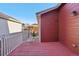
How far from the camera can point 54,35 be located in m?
7.98

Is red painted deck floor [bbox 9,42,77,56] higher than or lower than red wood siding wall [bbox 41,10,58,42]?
lower

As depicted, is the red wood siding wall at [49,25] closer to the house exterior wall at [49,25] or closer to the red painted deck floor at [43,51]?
the house exterior wall at [49,25]

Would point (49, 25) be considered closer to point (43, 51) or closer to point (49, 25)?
point (49, 25)

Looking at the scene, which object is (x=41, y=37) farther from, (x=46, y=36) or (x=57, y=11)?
(x=57, y=11)

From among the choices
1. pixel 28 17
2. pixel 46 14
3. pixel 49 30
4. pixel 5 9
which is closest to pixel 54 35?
pixel 49 30

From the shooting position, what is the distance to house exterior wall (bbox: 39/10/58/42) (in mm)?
7961

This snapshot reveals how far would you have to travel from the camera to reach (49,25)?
8.04m

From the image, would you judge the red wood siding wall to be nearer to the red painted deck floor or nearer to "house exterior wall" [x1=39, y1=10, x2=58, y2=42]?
"house exterior wall" [x1=39, y1=10, x2=58, y2=42]

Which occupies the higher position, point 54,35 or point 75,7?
point 75,7

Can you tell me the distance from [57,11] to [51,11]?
1.07ft

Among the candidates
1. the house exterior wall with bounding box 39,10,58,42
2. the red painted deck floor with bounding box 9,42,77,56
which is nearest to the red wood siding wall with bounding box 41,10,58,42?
the house exterior wall with bounding box 39,10,58,42

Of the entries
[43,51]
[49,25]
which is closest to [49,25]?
[49,25]

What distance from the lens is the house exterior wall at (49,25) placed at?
26.1 ft

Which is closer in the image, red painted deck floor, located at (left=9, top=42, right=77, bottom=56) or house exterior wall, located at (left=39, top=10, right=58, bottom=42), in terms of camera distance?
red painted deck floor, located at (left=9, top=42, right=77, bottom=56)
